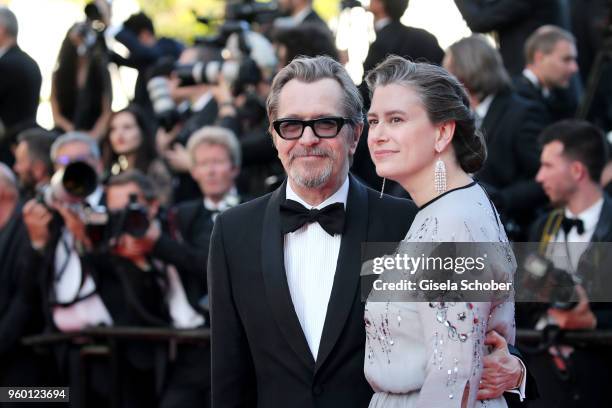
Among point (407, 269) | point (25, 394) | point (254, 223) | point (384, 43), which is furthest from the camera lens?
point (384, 43)

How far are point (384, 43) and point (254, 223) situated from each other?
3.27 metres

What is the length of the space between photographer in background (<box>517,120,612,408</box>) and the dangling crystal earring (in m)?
2.04

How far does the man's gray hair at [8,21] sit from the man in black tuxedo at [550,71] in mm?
3879

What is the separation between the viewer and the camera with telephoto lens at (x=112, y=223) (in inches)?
247

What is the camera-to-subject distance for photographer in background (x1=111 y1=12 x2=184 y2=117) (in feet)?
30.4

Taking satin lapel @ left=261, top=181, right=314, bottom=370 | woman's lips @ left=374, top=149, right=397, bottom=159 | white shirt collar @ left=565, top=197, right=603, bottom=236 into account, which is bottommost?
satin lapel @ left=261, top=181, right=314, bottom=370

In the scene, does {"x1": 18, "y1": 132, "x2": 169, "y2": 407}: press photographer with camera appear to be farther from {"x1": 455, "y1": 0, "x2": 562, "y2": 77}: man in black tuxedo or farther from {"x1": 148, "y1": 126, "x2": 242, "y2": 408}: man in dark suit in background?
{"x1": 455, "y1": 0, "x2": 562, "y2": 77}: man in black tuxedo

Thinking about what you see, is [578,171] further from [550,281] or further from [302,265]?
[302,265]

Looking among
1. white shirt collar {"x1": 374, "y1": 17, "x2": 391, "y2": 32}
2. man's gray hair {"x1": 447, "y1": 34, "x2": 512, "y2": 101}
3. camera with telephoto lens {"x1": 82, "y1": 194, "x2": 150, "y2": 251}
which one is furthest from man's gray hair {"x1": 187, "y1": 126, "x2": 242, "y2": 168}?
man's gray hair {"x1": 447, "y1": 34, "x2": 512, "y2": 101}

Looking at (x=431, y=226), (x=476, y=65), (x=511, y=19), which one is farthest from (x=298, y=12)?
(x=431, y=226)

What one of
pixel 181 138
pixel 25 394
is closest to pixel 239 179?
pixel 181 138

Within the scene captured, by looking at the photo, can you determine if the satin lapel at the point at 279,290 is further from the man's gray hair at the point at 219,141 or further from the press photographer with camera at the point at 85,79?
the press photographer with camera at the point at 85,79

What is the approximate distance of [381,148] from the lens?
351cm

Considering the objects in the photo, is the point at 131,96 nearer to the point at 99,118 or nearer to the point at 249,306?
the point at 99,118
